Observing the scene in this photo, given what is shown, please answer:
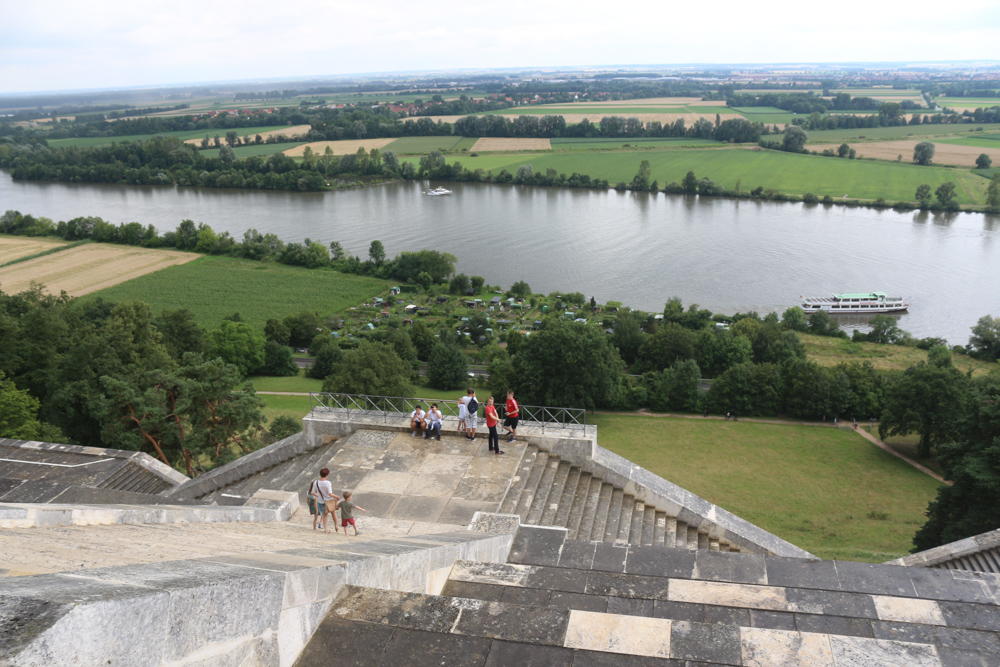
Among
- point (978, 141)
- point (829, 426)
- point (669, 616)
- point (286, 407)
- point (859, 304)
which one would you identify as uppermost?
point (978, 141)

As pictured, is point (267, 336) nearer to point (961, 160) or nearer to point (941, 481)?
point (941, 481)

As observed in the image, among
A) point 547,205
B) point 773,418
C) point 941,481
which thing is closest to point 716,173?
point 547,205

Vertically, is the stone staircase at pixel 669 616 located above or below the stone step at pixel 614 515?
above

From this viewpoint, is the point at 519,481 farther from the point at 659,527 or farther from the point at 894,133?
the point at 894,133

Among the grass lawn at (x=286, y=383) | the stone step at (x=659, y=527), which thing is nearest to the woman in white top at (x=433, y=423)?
the stone step at (x=659, y=527)

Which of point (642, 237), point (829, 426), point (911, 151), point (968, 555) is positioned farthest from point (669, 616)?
point (911, 151)

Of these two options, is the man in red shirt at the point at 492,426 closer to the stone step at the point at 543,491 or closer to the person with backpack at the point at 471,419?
the person with backpack at the point at 471,419

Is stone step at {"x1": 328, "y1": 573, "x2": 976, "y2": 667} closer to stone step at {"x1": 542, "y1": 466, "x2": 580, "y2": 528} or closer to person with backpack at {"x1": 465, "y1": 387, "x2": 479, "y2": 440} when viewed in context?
stone step at {"x1": 542, "y1": 466, "x2": 580, "y2": 528}
